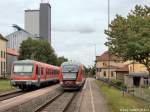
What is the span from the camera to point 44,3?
16375cm

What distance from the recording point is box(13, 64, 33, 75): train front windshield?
41125mm

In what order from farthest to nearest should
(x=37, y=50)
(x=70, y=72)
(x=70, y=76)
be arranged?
(x=37, y=50), (x=70, y=72), (x=70, y=76)

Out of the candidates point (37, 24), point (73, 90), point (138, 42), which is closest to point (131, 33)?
point (138, 42)

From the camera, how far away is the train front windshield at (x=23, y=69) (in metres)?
41.1

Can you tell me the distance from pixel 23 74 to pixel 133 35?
471 inches

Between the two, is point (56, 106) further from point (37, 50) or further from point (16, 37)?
point (16, 37)

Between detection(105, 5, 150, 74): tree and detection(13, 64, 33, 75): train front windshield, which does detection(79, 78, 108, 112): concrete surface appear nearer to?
detection(13, 64, 33, 75): train front windshield

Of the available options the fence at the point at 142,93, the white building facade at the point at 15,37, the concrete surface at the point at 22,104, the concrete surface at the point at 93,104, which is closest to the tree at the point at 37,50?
the white building facade at the point at 15,37

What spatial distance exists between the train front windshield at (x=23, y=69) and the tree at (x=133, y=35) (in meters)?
10.7

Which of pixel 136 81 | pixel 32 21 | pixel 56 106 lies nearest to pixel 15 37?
pixel 32 21

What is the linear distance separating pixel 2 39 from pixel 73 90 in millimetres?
58663

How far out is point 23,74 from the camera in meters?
41.1

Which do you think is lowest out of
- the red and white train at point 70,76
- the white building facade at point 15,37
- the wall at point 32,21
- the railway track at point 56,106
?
the railway track at point 56,106

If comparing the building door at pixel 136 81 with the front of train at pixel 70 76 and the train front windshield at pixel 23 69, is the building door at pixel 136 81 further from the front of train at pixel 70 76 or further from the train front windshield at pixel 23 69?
the train front windshield at pixel 23 69
